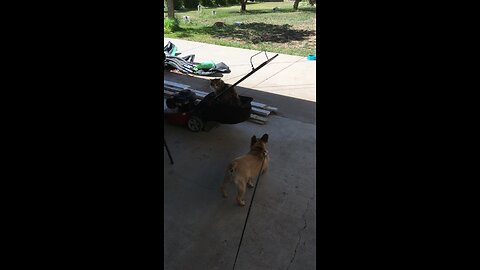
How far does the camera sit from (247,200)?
316 cm

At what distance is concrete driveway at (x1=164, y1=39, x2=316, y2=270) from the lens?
255 centimetres

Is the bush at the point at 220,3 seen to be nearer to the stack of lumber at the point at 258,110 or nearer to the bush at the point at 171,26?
the bush at the point at 171,26

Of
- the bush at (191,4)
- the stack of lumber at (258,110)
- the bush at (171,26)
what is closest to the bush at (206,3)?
the bush at (191,4)

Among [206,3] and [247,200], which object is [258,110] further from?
[206,3]

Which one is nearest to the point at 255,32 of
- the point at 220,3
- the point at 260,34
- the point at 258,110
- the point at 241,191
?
the point at 260,34

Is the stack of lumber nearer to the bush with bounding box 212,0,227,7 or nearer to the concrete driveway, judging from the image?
the concrete driveway

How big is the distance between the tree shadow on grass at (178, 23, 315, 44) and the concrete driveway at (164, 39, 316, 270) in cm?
682

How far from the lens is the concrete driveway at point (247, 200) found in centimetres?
255

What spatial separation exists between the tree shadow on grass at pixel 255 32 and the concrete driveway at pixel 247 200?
682 cm

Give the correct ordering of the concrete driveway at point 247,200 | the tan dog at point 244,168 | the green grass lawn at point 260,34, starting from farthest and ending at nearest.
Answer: the green grass lawn at point 260,34 → the tan dog at point 244,168 → the concrete driveway at point 247,200
